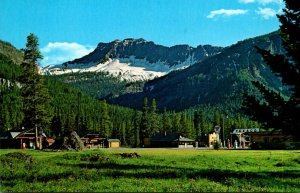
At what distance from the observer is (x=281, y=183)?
2312 cm

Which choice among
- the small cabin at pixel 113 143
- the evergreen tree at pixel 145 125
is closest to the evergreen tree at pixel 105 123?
the small cabin at pixel 113 143

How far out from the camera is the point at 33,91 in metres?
75.6

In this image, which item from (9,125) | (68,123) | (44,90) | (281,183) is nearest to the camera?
(281,183)

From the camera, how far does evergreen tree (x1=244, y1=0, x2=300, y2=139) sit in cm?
2469

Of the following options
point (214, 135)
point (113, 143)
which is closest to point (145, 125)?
point (113, 143)

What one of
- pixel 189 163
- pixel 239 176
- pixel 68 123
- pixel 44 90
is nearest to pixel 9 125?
pixel 68 123

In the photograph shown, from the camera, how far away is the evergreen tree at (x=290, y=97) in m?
24.7

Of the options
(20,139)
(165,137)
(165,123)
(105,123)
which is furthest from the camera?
(165,123)

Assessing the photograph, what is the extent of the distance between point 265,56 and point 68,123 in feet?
430

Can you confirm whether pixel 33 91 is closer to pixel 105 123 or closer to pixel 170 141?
pixel 105 123

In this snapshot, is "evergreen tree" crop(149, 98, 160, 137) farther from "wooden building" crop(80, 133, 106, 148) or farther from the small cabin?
"wooden building" crop(80, 133, 106, 148)

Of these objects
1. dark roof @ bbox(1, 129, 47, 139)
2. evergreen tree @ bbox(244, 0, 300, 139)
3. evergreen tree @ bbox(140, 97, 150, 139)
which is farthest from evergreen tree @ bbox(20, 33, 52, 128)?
evergreen tree @ bbox(140, 97, 150, 139)

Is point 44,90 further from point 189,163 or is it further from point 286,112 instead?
point 286,112

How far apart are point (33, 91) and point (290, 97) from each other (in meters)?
57.5
